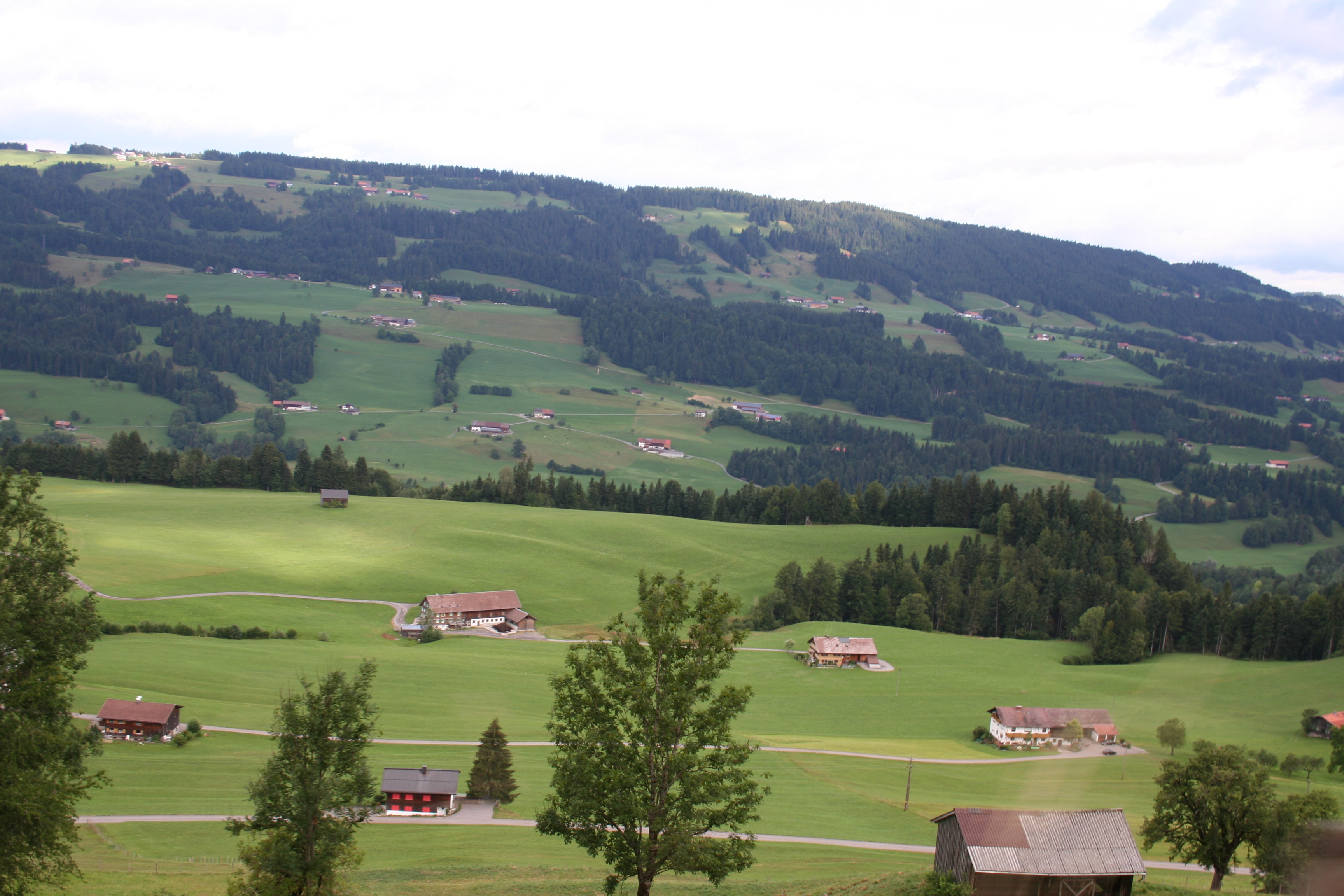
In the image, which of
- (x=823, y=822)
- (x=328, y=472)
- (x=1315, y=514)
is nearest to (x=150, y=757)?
(x=823, y=822)

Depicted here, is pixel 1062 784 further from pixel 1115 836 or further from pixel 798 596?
pixel 798 596

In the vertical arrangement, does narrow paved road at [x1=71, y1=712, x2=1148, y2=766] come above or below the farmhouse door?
below

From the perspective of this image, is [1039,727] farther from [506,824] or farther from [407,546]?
[407,546]

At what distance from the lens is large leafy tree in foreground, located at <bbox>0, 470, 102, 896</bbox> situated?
2239cm

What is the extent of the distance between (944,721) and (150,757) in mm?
49826

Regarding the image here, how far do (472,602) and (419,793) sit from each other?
43.1 metres

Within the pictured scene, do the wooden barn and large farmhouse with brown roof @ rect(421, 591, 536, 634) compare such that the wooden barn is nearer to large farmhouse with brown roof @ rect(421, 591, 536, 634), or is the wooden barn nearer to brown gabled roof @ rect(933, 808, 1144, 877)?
brown gabled roof @ rect(933, 808, 1144, 877)

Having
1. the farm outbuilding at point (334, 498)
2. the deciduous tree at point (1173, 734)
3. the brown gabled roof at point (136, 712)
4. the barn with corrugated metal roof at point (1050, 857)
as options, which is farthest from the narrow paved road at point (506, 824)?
the farm outbuilding at point (334, 498)

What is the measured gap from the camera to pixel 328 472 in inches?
5017

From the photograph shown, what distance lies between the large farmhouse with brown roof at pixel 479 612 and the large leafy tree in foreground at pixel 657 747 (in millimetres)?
64695

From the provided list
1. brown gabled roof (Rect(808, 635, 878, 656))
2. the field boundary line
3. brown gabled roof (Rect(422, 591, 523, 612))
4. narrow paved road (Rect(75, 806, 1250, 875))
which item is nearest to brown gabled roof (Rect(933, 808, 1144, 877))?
narrow paved road (Rect(75, 806, 1250, 875))

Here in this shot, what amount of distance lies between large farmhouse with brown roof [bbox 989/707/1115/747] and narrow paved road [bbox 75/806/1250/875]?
995 inches

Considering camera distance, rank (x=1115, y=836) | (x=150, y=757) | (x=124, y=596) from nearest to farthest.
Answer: (x=1115, y=836) < (x=150, y=757) < (x=124, y=596)

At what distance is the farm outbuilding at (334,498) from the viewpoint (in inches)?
4373
